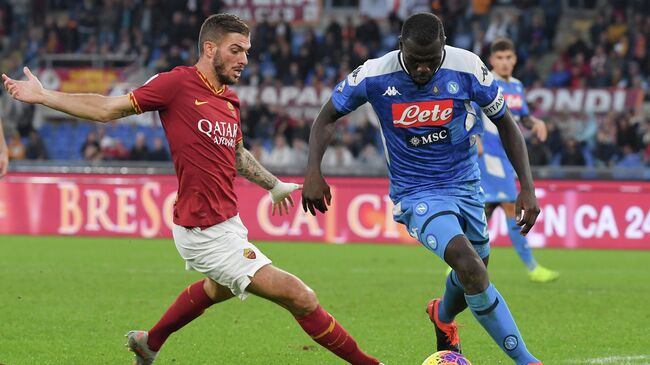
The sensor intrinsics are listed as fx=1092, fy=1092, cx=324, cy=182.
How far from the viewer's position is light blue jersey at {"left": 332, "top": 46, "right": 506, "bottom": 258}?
620cm

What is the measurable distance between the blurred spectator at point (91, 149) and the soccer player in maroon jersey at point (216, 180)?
1543cm

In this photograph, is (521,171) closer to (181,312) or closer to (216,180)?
(216,180)

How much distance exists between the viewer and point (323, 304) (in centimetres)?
1023

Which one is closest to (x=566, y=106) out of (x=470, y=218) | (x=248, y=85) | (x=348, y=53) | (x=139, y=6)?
(x=348, y=53)

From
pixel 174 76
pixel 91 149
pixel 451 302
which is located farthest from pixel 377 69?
pixel 91 149

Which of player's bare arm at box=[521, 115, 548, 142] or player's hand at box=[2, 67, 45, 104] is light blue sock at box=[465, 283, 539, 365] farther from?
player's bare arm at box=[521, 115, 548, 142]

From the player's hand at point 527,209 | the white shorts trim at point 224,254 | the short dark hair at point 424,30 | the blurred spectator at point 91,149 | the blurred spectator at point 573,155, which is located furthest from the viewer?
the blurred spectator at point 91,149

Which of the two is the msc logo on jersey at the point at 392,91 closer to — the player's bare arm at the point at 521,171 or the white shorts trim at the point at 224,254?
the player's bare arm at the point at 521,171

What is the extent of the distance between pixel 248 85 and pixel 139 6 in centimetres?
510

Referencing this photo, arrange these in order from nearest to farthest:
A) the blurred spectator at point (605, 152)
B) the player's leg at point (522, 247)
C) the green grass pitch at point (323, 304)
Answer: the green grass pitch at point (323, 304) < the player's leg at point (522, 247) < the blurred spectator at point (605, 152)

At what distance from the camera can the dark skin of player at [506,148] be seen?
5.91m

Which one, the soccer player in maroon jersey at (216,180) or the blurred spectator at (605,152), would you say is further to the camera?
the blurred spectator at (605,152)

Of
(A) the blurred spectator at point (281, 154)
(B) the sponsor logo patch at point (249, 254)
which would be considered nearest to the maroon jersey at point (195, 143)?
(B) the sponsor logo patch at point (249, 254)

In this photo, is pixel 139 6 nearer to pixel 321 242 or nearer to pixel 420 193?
pixel 321 242
